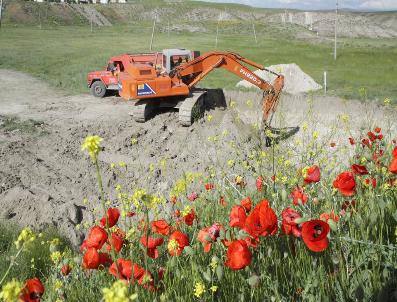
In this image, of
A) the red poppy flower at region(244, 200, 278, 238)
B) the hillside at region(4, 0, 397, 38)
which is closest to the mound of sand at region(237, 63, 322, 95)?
the red poppy flower at region(244, 200, 278, 238)

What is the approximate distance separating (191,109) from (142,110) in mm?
1786

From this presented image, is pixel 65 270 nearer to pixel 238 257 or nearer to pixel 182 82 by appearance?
pixel 238 257

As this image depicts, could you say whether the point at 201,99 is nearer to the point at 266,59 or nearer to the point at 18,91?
the point at 18,91

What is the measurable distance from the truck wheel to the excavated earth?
0.32 m

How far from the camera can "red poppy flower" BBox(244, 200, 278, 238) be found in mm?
2057

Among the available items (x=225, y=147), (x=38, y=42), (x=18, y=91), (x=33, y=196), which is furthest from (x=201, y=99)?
(x=38, y=42)

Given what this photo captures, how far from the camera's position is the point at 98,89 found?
19.0 meters

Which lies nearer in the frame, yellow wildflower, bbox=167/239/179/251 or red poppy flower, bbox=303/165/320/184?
yellow wildflower, bbox=167/239/179/251

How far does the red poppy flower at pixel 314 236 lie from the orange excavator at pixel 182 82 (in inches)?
467

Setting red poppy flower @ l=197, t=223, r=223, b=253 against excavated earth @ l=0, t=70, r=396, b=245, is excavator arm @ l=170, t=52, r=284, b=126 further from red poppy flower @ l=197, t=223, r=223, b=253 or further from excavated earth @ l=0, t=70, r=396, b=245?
red poppy flower @ l=197, t=223, r=223, b=253

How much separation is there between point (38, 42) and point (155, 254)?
1776 inches

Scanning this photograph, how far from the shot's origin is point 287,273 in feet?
8.56

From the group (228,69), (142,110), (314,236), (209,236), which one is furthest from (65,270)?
(228,69)

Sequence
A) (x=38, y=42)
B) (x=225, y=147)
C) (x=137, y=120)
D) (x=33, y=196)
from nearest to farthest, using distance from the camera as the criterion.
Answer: (x=33, y=196), (x=225, y=147), (x=137, y=120), (x=38, y=42)
